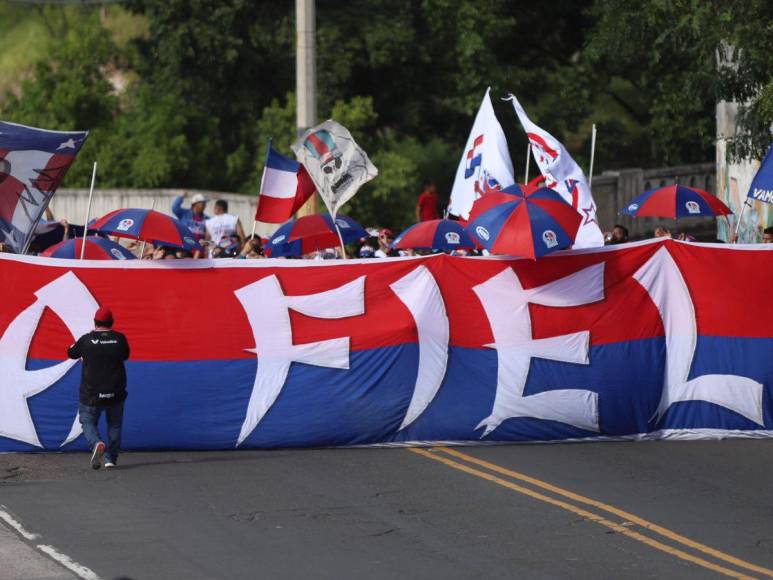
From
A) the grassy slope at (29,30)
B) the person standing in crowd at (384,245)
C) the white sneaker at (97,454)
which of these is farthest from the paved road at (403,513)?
the grassy slope at (29,30)

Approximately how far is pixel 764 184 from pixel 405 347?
4.50 m

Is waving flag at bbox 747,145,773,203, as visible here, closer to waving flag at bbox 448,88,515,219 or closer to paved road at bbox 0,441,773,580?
paved road at bbox 0,441,773,580

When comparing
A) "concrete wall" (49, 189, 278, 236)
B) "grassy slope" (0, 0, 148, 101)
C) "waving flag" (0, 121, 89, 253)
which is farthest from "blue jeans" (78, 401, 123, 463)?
"grassy slope" (0, 0, 148, 101)

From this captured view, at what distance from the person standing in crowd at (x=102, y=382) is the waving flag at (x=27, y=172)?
83.6 inches

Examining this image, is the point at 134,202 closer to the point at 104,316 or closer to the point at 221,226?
the point at 221,226

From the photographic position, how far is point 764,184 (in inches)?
629

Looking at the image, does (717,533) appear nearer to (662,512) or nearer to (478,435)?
(662,512)

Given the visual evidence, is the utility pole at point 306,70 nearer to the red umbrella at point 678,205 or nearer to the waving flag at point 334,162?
the waving flag at point 334,162

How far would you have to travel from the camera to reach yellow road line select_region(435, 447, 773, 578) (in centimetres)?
984

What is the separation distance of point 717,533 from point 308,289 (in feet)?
16.0

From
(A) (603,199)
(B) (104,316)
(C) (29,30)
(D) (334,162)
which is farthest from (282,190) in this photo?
(C) (29,30)

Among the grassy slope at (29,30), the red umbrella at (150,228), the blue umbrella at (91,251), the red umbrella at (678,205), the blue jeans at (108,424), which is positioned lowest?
the blue jeans at (108,424)

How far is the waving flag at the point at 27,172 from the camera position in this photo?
1439 cm

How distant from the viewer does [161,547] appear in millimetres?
10109
